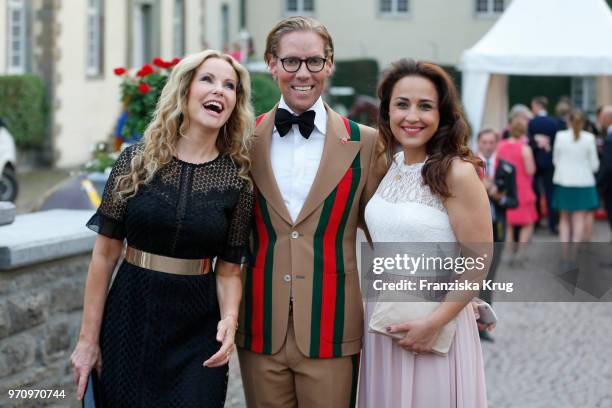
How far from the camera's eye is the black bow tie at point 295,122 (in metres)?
3.86

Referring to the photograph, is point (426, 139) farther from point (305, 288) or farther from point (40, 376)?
point (40, 376)

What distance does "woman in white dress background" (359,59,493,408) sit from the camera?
3.57 metres

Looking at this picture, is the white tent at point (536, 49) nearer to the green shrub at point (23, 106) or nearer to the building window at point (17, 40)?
the green shrub at point (23, 106)

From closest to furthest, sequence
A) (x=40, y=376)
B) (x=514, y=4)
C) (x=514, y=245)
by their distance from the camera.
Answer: (x=40, y=376), (x=514, y=245), (x=514, y=4)

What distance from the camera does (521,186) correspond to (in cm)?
1166

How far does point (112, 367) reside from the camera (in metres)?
3.70

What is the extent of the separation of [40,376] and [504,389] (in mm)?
2983

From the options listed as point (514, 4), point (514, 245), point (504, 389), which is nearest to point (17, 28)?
point (514, 4)

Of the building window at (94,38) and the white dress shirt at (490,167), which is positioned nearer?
the white dress shirt at (490,167)

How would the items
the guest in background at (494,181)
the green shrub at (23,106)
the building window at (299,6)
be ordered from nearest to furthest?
the guest in background at (494,181) → the green shrub at (23,106) → the building window at (299,6)

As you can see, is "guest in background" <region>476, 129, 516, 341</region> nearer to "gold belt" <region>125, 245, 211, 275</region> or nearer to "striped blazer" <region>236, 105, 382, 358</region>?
"striped blazer" <region>236, 105, 382, 358</region>

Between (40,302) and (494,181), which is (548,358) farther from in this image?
(40,302)

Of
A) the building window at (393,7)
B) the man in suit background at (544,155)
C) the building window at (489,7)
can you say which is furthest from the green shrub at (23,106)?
the building window at (489,7)

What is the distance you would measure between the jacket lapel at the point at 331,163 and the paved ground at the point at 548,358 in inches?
94.8
